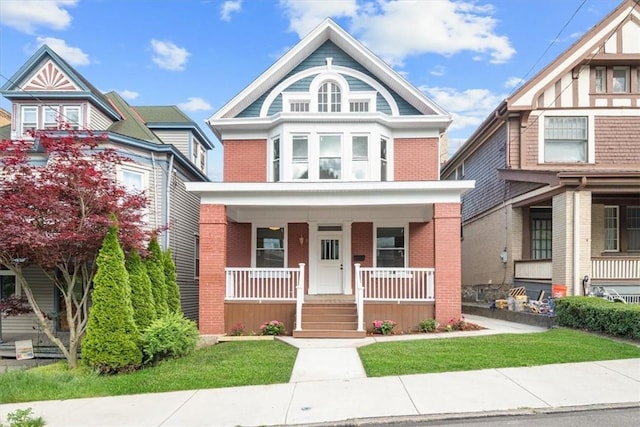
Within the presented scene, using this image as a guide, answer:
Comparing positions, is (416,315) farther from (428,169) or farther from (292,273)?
(428,169)

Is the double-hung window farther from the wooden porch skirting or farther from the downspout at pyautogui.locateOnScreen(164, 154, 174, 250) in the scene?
the downspout at pyautogui.locateOnScreen(164, 154, 174, 250)

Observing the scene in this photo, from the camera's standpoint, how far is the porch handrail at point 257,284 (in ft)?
42.5

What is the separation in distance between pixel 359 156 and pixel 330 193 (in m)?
2.54

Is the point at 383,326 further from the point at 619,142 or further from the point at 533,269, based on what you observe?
the point at 619,142

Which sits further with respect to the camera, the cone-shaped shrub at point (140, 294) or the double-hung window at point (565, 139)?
the double-hung window at point (565, 139)

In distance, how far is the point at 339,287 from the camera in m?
15.1

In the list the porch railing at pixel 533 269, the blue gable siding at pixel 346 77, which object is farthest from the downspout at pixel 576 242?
the blue gable siding at pixel 346 77

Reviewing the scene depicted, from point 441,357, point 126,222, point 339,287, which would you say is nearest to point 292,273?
point 339,287

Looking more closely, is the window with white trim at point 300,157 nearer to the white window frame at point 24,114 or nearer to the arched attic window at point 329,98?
the arched attic window at point 329,98

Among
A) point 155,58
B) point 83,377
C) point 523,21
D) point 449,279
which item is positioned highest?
point 155,58

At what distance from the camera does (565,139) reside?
16.8 metres

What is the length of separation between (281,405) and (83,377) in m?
4.36

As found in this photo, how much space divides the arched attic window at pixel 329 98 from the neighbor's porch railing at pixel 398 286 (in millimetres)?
5428

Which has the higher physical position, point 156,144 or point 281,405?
point 156,144
